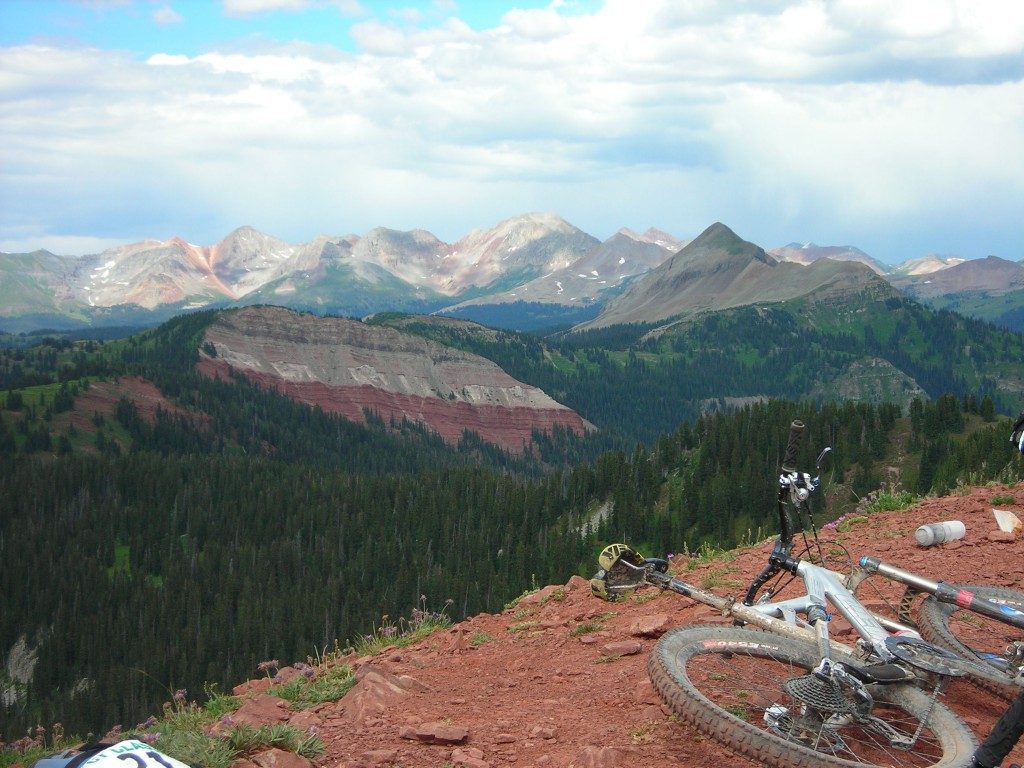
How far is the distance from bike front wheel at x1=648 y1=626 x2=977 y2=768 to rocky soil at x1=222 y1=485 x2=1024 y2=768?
465mm

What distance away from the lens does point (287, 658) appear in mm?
99312

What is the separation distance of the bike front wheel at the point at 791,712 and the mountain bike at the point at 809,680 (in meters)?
0.01

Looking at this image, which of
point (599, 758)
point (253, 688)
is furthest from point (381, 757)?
point (253, 688)

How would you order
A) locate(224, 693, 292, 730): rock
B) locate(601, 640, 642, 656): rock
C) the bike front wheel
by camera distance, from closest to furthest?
1. the bike front wheel
2. locate(224, 693, 292, 730): rock
3. locate(601, 640, 642, 656): rock

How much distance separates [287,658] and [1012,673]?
327ft

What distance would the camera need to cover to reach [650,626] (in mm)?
12836

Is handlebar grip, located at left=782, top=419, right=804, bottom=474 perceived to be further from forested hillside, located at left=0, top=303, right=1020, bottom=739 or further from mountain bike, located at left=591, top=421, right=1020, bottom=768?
forested hillside, located at left=0, top=303, right=1020, bottom=739

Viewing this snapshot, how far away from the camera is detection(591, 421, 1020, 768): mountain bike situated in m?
8.48

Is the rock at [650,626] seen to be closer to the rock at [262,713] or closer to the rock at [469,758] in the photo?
the rock at [469,758]

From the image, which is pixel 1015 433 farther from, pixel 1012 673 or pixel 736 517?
pixel 736 517

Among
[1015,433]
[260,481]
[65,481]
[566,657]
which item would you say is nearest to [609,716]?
[566,657]

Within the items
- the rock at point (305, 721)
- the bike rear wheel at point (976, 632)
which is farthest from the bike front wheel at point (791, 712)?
the rock at point (305, 721)

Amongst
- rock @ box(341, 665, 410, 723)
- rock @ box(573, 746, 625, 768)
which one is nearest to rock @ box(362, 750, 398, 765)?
rock @ box(341, 665, 410, 723)

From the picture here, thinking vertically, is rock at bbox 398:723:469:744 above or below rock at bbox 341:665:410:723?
above
